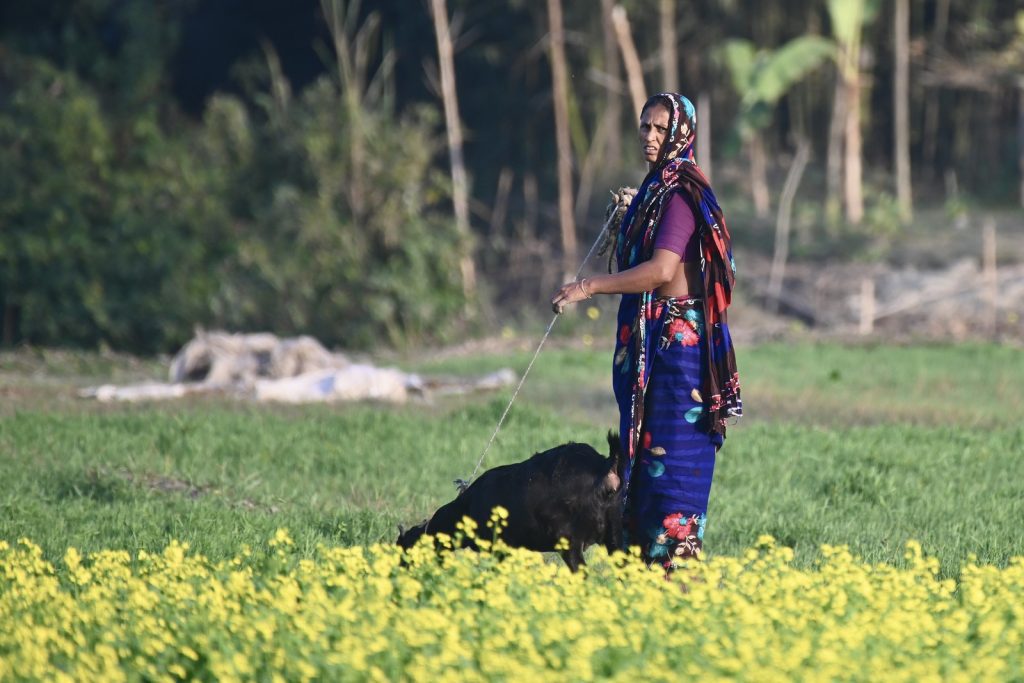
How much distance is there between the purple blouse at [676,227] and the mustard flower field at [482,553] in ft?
3.95

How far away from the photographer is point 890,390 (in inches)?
527

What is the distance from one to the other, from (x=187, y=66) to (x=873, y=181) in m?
13.1

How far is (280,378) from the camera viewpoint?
13812 mm

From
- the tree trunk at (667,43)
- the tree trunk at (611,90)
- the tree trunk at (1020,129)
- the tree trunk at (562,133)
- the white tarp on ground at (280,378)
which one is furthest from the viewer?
the tree trunk at (1020,129)

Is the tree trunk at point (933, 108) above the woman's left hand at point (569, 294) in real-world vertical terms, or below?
above

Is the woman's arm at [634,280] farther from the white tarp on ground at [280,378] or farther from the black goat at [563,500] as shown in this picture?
the white tarp on ground at [280,378]

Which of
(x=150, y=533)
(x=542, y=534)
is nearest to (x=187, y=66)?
(x=150, y=533)

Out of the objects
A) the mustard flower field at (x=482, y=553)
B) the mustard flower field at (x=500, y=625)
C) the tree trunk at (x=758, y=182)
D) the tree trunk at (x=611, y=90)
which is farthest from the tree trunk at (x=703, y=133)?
the mustard flower field at (x=500, y=625)

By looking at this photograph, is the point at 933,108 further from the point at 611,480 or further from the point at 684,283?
the point at 611,480

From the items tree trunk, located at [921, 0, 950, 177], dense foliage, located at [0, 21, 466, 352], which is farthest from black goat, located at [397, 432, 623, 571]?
tree trunk, located at [921, 0, 950, 177]

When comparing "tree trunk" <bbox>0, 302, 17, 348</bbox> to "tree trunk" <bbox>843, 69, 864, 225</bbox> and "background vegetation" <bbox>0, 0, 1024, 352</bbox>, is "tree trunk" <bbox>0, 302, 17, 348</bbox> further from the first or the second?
"tree trunk" <bbox>843, 69, 864, 225</bbox>

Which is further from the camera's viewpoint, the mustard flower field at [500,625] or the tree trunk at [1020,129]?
the tree trunk at [1020,129]

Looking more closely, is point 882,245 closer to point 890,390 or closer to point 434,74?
point 434,74

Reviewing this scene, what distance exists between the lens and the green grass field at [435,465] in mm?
7488
